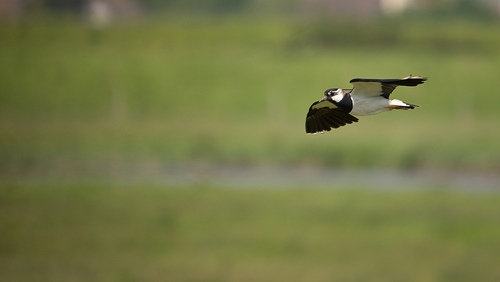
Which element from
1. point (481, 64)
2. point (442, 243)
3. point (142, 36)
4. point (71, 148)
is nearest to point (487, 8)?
point (481, 64)

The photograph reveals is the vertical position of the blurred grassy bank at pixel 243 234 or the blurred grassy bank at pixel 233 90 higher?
the blurred grassy bank at pixel 233 90

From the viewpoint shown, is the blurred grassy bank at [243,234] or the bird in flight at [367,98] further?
the blurred grassy bank at [243,234]

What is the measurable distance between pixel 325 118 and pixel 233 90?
92.8 ft

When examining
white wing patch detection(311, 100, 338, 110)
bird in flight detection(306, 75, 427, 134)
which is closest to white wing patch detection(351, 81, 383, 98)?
bird in flight detection(306, 75, 427, 134)

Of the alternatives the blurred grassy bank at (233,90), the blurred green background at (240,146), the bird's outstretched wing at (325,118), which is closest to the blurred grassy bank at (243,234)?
the blurred green background at (240,146)

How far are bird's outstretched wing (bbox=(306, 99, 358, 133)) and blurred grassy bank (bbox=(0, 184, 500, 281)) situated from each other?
7617 mm

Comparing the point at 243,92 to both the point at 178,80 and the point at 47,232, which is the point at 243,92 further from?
the point at 47,232

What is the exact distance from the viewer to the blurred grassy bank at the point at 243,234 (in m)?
17.8

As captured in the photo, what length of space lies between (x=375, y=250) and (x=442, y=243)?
1.19 metres

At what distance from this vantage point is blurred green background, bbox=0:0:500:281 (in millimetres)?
18922

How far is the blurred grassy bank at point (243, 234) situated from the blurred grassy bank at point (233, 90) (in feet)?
14.1

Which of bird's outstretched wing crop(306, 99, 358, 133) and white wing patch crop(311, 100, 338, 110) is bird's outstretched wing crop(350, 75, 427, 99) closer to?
white wing patch crop(311, 100, 338, 110)

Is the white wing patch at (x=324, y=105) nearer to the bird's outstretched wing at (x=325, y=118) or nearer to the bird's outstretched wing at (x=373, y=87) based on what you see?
Answer: the bird's outstretched wing at (x=325, y=118)

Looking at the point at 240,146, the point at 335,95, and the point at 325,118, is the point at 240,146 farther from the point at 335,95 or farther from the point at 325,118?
the point at 335,95
